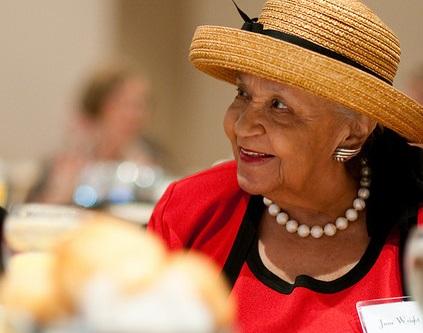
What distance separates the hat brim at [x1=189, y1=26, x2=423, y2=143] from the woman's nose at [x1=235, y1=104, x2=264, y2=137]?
0.09 meters

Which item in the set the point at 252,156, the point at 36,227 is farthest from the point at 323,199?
the point at 36,227

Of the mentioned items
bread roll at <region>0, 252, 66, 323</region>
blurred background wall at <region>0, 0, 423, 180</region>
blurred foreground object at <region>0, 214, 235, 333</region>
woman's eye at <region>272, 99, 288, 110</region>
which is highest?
blurred foreground object at <region>0, 214, 235, 333</region>

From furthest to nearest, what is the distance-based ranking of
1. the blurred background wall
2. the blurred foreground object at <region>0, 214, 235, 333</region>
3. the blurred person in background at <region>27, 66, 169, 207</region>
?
the blurred background wall → the blurred person in background at <region>27, 66, 169, 207</region> → the blurred foreground object at <region>0, 214, 235, 333</region>

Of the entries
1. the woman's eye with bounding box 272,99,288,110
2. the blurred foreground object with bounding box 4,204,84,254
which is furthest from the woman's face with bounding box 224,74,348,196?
the blurred foreground object with bounding box 4,204,84,254

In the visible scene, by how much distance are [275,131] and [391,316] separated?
1.34 feet

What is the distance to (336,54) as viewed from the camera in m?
1.76

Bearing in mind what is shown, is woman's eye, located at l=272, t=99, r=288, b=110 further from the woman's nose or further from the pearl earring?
the pearl earring

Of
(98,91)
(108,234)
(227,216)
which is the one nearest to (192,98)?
(98,91)

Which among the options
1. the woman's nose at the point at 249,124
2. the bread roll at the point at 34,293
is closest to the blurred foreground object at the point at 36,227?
the bread roll at the point at 34,293

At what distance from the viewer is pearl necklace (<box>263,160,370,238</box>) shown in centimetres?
188

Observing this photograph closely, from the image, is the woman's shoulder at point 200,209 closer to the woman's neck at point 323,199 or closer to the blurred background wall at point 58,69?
the woman's neck at point 323,199

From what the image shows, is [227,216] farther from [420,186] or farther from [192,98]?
[192,98]

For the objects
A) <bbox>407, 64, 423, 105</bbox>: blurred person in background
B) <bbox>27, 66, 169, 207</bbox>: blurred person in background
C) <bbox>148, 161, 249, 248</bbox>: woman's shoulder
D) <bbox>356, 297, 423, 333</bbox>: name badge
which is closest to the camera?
<bbox>356, 297, 423, 333</bbox>: name badge

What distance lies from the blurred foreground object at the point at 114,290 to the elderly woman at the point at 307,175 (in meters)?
0.97
